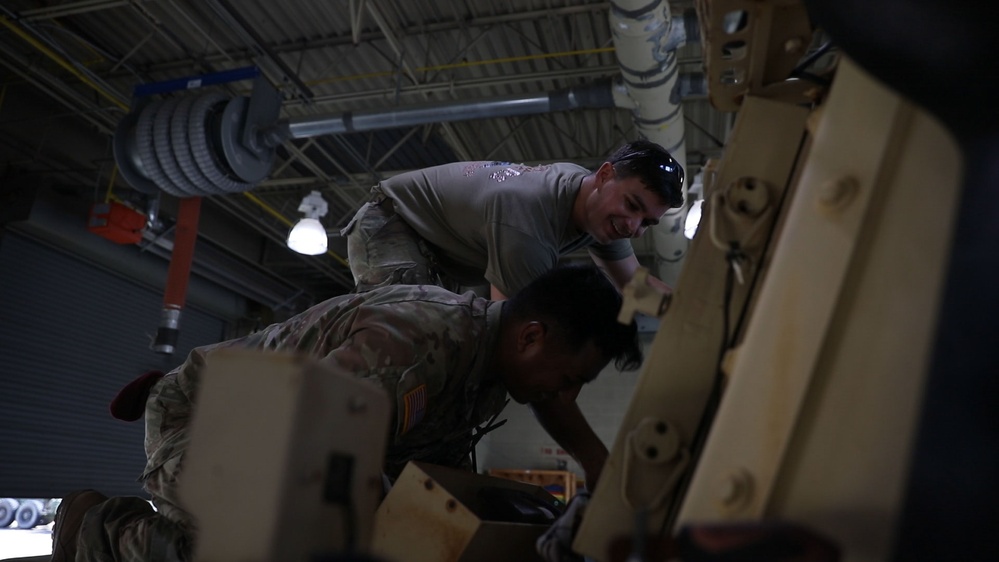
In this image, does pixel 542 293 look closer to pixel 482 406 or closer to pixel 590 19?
pixel 482 406

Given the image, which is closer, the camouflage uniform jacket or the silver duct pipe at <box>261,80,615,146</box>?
the camouflage uniform jacket

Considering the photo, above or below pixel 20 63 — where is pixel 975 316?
below

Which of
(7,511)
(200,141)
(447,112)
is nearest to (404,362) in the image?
(447,112)

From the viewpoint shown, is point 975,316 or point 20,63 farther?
point 20,63

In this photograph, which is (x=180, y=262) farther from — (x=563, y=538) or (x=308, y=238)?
(x=563, y=538)

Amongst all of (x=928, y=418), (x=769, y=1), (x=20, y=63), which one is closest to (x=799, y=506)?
(x=928, y=418)

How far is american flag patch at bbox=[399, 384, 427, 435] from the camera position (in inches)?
59.0

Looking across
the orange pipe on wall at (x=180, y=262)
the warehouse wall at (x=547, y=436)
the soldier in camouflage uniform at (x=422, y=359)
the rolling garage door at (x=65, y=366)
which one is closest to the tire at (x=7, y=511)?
the rolling garage door at (x=65, y=366)

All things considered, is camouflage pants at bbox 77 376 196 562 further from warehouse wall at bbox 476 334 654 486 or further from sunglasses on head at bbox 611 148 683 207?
warehouse wall at bbox 476 334 654 486

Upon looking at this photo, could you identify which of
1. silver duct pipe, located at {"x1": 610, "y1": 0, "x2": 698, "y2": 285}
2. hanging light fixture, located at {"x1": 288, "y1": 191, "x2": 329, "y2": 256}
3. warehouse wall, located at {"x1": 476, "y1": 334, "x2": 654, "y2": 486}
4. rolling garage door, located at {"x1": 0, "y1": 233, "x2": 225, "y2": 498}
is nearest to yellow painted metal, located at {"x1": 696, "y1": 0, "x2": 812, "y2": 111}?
silver duct pipe, located at {"x1": 610, "y1": 0, "x2": 698, "y2": 285}

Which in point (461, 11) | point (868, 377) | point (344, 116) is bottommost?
point (868, 377)

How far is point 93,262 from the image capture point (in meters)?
7.49

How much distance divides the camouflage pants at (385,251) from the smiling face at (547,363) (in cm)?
74

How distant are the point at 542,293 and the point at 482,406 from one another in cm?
45
